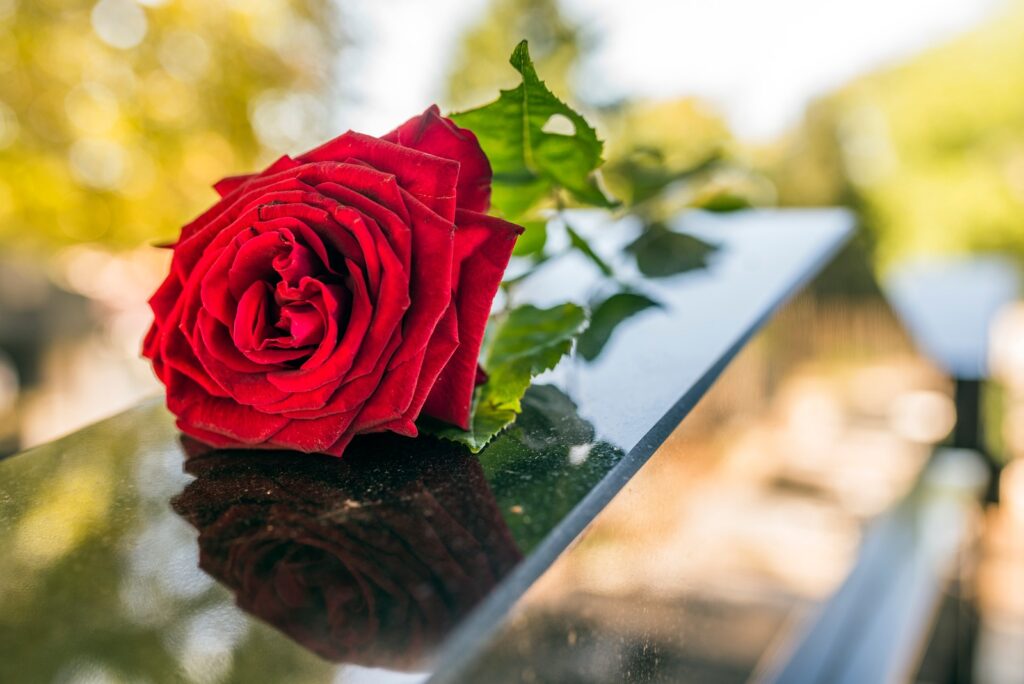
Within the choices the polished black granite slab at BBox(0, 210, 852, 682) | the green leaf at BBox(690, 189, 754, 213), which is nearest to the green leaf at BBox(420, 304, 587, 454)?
the polished black granite slab at BBox(0, 210, 852, 682)

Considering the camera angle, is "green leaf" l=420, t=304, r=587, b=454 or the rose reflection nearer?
the rose reflection

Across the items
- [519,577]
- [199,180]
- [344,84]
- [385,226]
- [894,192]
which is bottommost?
[894,192]

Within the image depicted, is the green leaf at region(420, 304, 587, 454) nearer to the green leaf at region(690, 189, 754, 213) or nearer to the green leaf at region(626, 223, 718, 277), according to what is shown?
the green leaf at region(626, 223, 718, 277)

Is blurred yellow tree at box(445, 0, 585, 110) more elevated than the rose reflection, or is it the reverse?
blurred yellow tree at box(445, 0, 585, 110)

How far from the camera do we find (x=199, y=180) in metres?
4.23

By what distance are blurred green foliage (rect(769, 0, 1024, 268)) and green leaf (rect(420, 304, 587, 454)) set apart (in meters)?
12.5

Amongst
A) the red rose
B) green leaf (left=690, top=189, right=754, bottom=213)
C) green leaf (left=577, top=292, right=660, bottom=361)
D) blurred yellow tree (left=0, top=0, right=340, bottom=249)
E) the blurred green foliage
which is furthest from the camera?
the blurred green foliage

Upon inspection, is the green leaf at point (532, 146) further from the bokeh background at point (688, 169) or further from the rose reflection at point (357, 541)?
the rose reflection at point (357, 541)

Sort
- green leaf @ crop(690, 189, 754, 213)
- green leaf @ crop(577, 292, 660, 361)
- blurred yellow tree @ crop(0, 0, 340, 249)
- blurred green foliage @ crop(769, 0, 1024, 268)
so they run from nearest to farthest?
1. green leaf @ crop(577, 292, 660, 361)
2. green leaf @ crop(690, 189, 754, 213)
3. blurred yellow tree @ crop(0, 0, 340, 249)
4. blurred green foliage @ crop(769, 0, 1024, 268)

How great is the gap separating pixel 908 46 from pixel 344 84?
12.2m

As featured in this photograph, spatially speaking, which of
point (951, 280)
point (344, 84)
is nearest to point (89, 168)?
point (344, 84)

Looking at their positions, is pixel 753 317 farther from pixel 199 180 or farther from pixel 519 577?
pixel 199 180

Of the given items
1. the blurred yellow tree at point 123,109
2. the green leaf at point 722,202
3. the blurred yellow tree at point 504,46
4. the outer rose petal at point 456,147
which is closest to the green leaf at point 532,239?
the outer rose petal at point 456,147

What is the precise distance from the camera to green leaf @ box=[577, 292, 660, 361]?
482 millimetres
